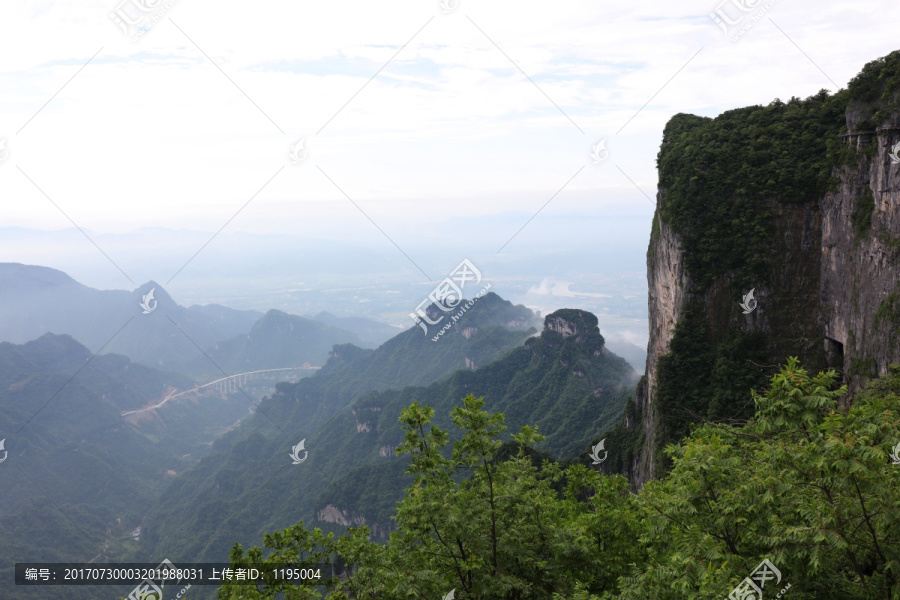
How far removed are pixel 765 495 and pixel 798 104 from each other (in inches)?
1198

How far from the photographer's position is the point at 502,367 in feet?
254

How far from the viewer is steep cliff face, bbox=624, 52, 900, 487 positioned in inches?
886

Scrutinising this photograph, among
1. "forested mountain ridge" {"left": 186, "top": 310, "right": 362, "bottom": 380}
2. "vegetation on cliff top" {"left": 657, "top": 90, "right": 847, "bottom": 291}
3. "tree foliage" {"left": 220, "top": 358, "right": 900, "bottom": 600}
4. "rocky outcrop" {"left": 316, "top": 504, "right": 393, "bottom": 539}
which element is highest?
"forested mountain ridge" {"left": 186, "top": 310, "right": 362, "bottom": 380}

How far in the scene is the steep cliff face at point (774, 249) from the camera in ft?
73.8

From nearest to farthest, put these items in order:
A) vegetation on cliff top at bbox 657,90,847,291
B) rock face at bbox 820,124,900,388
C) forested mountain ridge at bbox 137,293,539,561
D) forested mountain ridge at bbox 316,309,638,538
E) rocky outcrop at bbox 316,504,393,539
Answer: rock face at bbox 820,124,900,388 → vegetation on cliff top at bbox 657,90,847,291 → rocky outcrop at bbox 316,504,393,539 → forested mountain ridge at bbox 316,309,638,538 → forested mountain ridge at bbox 137,293,539,561

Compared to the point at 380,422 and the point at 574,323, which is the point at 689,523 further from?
the point at 380,422

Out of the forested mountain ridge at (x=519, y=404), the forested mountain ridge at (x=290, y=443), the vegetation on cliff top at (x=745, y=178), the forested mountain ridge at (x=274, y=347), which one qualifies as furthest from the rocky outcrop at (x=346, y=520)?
the forested mountain ridge at (x=274, y=347)

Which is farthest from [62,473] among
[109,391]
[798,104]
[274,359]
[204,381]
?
[798,104]

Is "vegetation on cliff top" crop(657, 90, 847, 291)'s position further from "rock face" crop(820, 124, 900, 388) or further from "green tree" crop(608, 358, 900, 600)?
"green tree" crop(608, 358, 900, 600)

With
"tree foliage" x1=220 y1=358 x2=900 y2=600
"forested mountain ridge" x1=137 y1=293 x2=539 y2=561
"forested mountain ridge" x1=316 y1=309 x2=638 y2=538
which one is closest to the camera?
"tree foliage" x1=220 y1=358 x2=900 y2=600

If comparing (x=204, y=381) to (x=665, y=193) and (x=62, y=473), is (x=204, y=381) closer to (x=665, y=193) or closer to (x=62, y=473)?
(x=62, y=473)

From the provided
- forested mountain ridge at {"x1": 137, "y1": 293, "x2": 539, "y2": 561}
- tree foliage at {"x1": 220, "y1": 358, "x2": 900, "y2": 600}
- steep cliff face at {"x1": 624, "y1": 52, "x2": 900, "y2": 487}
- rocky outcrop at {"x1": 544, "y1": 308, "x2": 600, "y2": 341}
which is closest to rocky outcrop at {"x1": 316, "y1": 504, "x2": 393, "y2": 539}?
forested mountain ridge at {"x1": 137, "y1": 293, "x2": 539, "y2": 561}

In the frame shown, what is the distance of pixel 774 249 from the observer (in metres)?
27.5

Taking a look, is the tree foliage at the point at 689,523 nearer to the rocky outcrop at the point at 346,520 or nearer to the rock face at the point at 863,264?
the rock face at the point at 863,264
